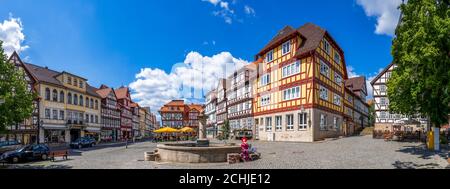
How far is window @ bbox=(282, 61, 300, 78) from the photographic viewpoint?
37188 mm

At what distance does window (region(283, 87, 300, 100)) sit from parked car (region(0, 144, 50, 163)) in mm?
24877

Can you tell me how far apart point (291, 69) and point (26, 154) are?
89.1 feet

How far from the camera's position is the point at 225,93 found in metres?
71.6

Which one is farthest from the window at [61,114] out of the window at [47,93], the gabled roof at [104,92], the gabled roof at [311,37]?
the gabled roof at [311,37]

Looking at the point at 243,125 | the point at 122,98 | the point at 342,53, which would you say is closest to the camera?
the point at 342,53

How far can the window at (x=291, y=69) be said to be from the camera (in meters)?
37.2

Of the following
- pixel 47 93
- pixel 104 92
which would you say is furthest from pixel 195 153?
pixel 104 92

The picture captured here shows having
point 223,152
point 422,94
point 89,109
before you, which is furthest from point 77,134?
point 422,94

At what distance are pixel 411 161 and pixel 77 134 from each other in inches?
2213

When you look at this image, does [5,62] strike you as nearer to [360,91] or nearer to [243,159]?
[243,159]

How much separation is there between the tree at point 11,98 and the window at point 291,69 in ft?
87.6

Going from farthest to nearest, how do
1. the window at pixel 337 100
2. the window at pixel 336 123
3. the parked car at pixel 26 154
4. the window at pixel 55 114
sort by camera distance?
the window at pixel 55 114 → the window at pixel 337 100 → the window at pixel 336 123 → the parked car at pixel 26 154

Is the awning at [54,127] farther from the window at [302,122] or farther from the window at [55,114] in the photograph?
the window at [302,122]

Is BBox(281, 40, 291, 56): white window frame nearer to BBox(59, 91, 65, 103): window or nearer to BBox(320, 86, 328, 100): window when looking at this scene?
BBox(320, 86, 328, 100): window
